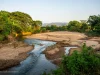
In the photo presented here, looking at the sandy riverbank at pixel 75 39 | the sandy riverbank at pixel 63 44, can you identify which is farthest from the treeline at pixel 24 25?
the sandy riverbank at pixel 63 44

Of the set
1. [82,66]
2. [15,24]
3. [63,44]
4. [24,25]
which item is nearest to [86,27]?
[24,25]

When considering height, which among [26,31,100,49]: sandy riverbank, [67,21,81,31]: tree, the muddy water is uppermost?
[67,21,81,31]: tree

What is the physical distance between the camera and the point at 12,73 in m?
27.4

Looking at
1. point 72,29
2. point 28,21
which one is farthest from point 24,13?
point 72,29

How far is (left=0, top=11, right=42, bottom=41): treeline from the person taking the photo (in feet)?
218

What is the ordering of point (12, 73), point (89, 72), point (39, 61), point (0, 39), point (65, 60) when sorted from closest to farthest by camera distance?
point (89, 72) < point (65, 60) < point (12, 73) < point (39, 61) < point (0, 39)

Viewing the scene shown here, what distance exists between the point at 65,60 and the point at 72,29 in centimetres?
9668

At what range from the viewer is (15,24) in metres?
80.1

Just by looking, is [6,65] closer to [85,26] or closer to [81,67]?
[81,67]

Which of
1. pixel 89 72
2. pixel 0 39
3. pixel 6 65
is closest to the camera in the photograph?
pixel 89 72

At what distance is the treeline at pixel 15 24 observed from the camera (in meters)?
66.4

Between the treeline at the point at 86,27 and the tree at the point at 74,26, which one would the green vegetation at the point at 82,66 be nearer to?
the treeline at the point at 86,27

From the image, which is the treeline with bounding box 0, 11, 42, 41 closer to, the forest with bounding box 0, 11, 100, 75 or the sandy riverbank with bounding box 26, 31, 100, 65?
the forest with bounding box 0, 11, 100, 75

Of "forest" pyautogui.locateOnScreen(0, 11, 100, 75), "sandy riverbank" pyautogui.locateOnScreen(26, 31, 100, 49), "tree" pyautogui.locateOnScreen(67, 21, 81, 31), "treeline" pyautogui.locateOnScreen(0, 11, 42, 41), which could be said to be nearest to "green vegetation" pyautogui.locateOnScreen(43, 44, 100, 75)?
"forest" pyautogui.locateOnScreen(0, 11, 100, 75)
